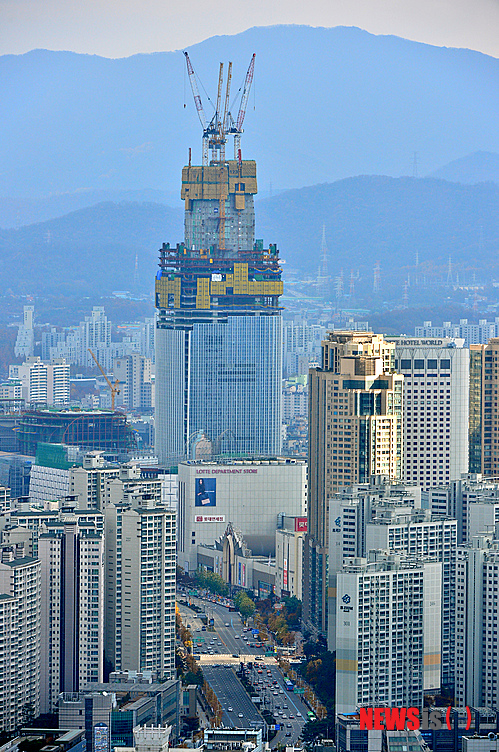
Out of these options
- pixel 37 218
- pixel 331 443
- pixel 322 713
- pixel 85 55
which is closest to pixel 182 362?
pixel 85 55

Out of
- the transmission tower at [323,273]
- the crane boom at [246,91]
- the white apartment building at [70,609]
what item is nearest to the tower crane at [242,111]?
the crane boom at [246,91]

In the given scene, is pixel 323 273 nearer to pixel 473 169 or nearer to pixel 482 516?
pixel 473 169

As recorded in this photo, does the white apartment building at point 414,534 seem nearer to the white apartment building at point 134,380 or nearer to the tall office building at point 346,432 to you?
the tall office building at point 346,432

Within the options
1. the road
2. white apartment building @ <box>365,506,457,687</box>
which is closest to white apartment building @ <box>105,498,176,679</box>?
the road

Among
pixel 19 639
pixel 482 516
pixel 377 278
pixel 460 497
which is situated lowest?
pixel 19 639

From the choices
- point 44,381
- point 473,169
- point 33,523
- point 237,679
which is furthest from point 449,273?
point 33,523
